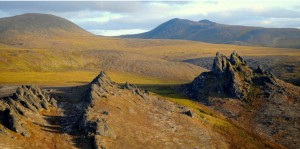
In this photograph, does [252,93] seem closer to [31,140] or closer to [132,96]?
[132,96]

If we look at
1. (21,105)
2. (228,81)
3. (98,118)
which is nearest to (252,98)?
(228,81)

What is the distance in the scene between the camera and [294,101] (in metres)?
121

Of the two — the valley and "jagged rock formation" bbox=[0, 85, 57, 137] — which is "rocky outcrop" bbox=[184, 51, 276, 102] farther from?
"jagged rock formation" bbox=[0, 85, 57, 137]

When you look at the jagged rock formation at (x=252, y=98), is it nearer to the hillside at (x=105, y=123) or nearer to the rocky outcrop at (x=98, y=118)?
the hillside at (x=105, y=123)

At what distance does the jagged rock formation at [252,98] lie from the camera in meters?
101

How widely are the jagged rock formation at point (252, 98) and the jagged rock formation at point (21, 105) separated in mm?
56102

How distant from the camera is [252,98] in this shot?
12469 centimetres

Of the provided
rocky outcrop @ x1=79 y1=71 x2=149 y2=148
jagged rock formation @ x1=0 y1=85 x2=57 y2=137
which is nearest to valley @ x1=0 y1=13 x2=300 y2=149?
jagged rock formation @ x1=0 y1=85 x2=57 y2=137

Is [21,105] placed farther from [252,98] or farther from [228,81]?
Result: [228,81]

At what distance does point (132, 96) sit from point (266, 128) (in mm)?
38714

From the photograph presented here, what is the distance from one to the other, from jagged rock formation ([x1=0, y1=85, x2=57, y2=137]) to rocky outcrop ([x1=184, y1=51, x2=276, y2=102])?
209 ft

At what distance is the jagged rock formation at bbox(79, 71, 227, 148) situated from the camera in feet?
232

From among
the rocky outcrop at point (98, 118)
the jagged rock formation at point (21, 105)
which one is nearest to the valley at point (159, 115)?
the jagged rock formation at point (21, 105)

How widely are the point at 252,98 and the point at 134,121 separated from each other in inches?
2250
